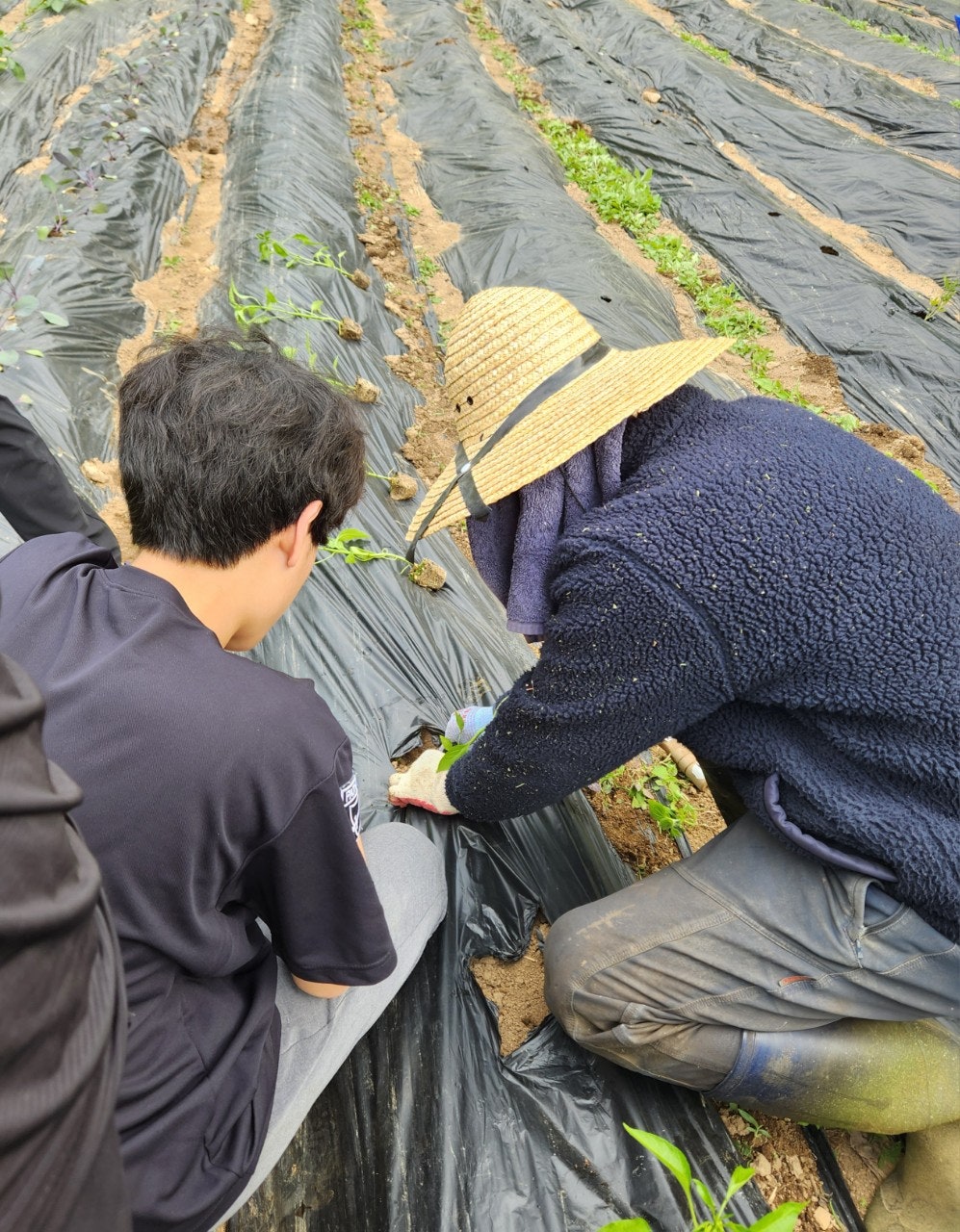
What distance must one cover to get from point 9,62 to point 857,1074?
705cm

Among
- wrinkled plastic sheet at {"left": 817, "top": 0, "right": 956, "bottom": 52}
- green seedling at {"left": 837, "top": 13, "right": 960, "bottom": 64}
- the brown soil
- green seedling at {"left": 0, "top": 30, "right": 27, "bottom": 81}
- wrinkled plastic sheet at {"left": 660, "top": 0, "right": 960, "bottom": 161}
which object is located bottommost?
the brown soil

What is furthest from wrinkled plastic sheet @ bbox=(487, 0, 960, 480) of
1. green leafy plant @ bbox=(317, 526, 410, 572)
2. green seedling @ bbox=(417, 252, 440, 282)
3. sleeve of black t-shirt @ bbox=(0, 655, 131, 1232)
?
sleeve of black t-shirt @ bbox=(0, 655, 131, 1232)

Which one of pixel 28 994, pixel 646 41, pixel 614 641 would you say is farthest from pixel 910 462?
pixel 646 41

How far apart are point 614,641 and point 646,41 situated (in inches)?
384

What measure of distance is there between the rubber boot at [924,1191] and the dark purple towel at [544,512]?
1.24 metres

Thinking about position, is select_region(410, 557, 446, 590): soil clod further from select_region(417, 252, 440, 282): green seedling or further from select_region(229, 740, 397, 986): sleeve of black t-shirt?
select_region(417, 252, 440, 282): green seedling

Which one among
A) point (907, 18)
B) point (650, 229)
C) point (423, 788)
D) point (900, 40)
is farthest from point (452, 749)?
point (907, 18)

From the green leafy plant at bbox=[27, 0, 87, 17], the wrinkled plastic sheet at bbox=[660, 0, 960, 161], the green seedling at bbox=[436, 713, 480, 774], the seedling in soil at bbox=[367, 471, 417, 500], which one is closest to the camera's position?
the green seedling at bbox=[436, 713, 480, 774]

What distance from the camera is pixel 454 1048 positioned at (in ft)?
5.01

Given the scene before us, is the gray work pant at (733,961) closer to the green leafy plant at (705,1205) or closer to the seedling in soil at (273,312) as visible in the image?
the green leafy plant at (705,1205)

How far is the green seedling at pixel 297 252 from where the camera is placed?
12.4 feet

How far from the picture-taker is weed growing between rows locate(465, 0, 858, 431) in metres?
4.67

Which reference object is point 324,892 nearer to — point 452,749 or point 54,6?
point 452,749

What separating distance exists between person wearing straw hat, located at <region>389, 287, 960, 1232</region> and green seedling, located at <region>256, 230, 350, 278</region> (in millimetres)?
2882
